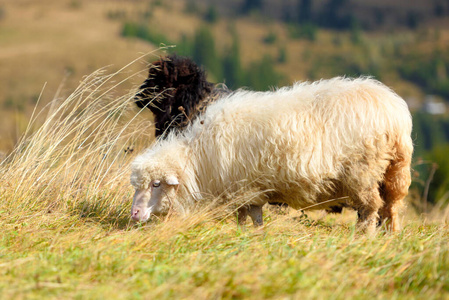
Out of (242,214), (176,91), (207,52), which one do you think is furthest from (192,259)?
(207,52)

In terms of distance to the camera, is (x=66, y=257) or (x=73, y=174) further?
(x=73, y=174)

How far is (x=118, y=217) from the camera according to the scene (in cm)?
461

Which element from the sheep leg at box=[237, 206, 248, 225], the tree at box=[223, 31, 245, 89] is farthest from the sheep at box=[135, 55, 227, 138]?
the tree at box=[223, 31, 245, 89]

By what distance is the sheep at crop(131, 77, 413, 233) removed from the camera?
172 inches

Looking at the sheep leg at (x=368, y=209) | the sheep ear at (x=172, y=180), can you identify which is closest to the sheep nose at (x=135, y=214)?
the sheep ear at (x=172, y=180)

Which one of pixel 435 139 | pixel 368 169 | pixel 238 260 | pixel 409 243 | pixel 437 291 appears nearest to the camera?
pixel 437 291

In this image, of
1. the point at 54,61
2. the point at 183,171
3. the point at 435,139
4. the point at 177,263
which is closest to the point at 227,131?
the point at 183,171

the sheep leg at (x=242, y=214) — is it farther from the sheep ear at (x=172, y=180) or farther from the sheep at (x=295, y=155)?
the sheep ear at (x=172, y=180)

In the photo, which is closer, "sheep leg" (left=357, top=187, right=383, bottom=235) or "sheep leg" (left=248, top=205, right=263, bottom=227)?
"sheep leg" (left=357, top=187, right=383, bottom=235)

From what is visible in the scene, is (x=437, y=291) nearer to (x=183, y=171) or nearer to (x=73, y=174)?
(x=183, y=171)

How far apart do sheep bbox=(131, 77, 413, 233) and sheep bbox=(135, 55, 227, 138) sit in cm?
85

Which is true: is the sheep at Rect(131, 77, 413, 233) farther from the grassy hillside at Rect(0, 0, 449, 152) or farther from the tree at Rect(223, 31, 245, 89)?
the tree at Rect(223, 31, 245, 89)

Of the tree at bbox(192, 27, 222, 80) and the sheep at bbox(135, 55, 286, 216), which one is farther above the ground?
the sheep at bbox(135, 55, 286, 216)

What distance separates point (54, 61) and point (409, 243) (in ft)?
352
